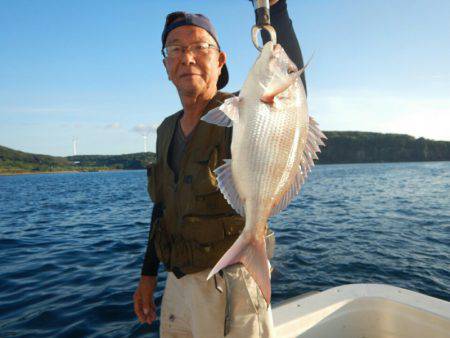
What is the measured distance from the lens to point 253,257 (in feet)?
6.61

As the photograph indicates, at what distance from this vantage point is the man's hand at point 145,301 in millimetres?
3629

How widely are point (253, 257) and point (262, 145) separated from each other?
0.65m

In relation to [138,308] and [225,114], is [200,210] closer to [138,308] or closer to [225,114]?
[225,114]

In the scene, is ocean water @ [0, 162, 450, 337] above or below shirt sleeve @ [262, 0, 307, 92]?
below

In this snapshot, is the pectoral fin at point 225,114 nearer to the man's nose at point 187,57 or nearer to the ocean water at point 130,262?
the man's nose at point 187,57

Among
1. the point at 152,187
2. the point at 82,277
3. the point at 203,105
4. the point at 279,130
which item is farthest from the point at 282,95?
the point at 82,277

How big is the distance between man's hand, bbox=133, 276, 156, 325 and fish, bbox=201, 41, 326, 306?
203 cm

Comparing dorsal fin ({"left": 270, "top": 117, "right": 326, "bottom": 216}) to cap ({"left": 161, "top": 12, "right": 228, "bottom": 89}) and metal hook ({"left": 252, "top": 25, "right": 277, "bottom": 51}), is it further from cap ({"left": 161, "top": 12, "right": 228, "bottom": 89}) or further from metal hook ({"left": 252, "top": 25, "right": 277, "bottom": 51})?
cap ({"left": 161, "top": 12, "right": 228, "bottom": 89})

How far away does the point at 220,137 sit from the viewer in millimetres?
2871

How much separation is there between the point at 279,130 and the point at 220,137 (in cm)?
102

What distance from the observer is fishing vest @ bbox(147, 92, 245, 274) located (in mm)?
2771

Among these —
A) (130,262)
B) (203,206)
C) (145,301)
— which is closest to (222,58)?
(203,206)

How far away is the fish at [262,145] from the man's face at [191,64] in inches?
35.9

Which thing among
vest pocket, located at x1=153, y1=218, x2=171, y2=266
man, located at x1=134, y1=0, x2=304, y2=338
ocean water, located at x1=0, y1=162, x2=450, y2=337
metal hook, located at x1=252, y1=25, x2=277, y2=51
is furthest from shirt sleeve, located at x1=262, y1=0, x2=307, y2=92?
ocean water, located at x1=0, y1=162, x2=450, y2=337
